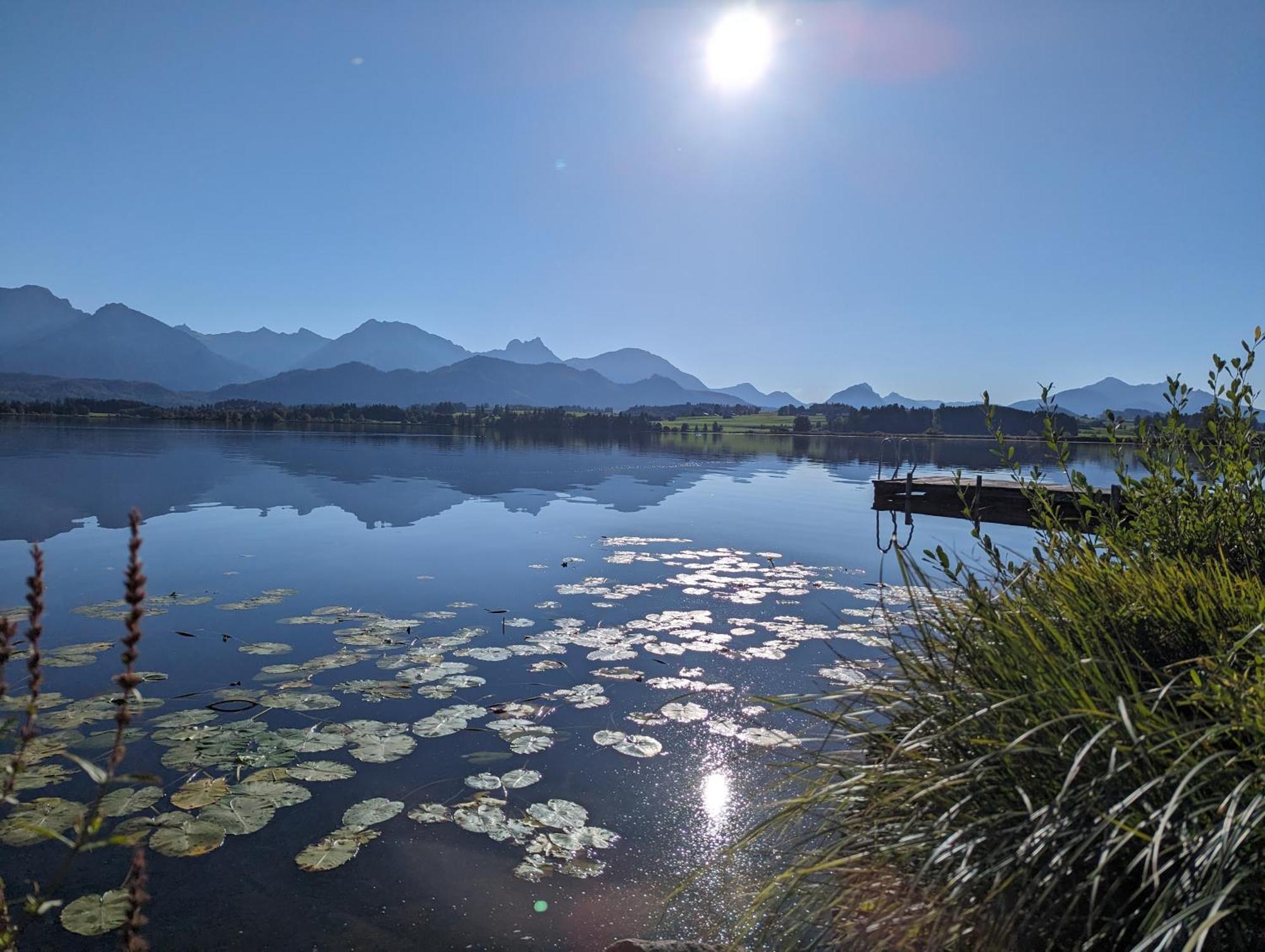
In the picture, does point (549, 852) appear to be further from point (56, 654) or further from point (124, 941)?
point (56, 654)

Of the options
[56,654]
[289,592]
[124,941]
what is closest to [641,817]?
[124,941]

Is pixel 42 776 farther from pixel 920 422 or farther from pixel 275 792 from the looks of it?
pixel 920 422

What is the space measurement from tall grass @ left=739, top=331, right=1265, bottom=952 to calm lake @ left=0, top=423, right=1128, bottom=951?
2.16 meters

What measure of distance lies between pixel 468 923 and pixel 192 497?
32781mm

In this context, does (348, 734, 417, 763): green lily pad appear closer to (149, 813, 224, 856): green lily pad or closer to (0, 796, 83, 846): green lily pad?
(149, 813, 224, 856): green lily pad

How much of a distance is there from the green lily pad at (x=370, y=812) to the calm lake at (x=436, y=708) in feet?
0.12

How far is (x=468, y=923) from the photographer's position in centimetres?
598

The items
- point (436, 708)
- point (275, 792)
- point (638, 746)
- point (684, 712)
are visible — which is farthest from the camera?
point (684, 712)

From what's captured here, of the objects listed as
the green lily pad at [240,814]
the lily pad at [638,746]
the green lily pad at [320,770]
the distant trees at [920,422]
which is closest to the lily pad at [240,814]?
the green lily pad at [240,814]

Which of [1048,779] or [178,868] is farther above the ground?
[1048,779]

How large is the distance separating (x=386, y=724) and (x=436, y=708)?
2.57 ft

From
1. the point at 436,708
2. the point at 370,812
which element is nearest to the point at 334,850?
the point at 370,812

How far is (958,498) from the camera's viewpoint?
875 inches

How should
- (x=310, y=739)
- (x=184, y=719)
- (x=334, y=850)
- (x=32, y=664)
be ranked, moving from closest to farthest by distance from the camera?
(x=32, y=664)
(x=334, y=850)
(x=310, y=739)
(x=184, y=719)
